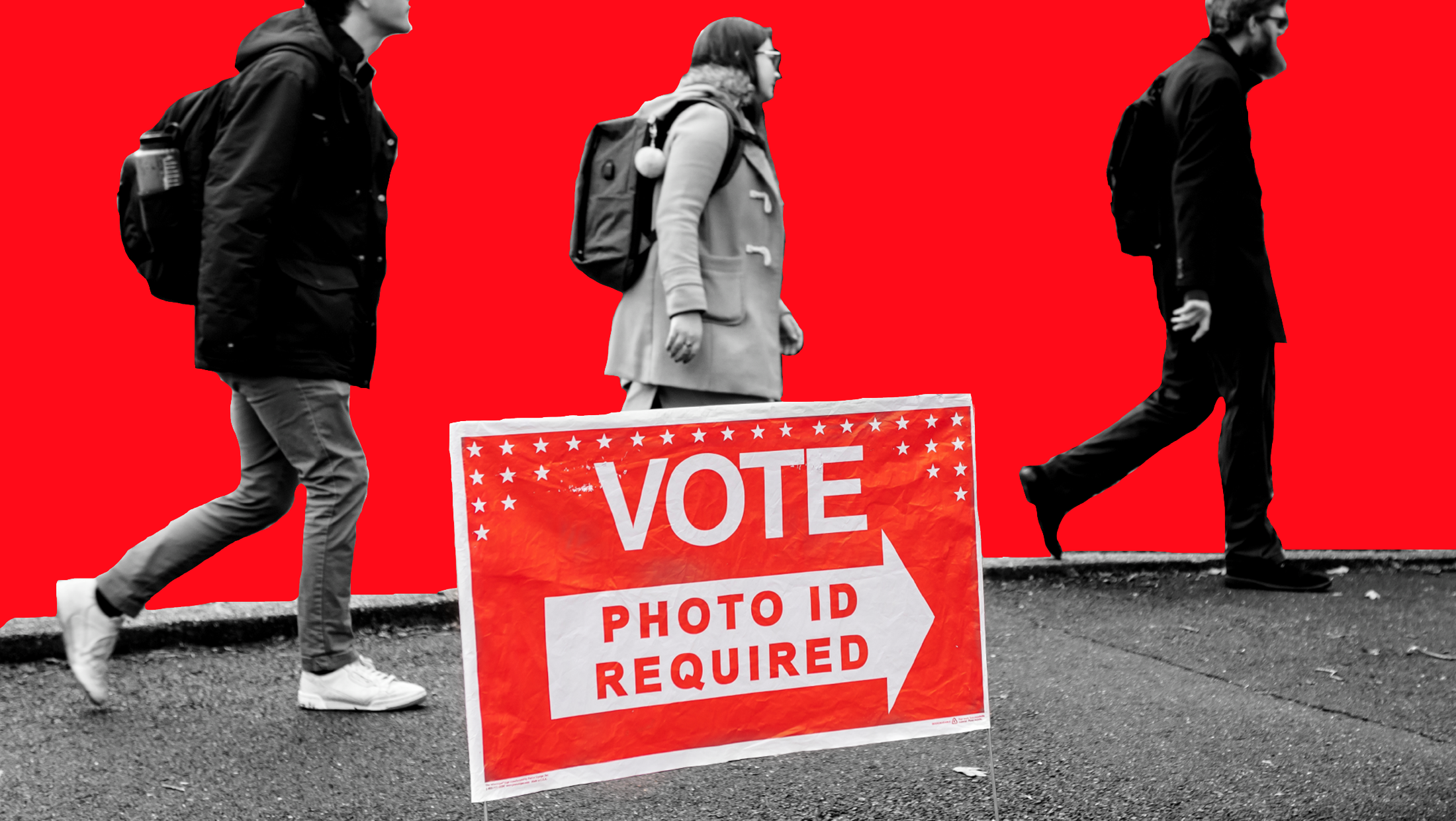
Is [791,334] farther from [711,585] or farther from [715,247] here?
[711,585]

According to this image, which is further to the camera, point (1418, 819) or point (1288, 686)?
point (1288, 686)

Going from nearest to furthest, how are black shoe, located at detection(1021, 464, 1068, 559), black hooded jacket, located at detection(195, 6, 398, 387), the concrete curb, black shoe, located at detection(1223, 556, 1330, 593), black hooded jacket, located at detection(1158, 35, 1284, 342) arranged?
black hooded jacket, located at detection(195, 6, 398, 387) < the concrete curb < black hooded jacket, located at detection(1158, 35, 1284, 342) < black shoe, located at detection(1223, 556, 1330, 593) < black shoe, located at detection(1021, 464, 1068, 559)

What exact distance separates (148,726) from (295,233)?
169 cm

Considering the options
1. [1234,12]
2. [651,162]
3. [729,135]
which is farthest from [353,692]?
[1234,12]

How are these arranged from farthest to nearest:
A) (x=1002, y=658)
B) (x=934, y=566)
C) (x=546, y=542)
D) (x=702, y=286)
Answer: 1. (x=1002, y=658)
2. (x=702, y=286)
3. (x=934, y=566)
4. (x=546, y=542)

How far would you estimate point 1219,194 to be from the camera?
22.5ft

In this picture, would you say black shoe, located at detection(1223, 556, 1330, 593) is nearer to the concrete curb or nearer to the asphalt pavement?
the concrete curb

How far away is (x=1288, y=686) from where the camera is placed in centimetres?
557

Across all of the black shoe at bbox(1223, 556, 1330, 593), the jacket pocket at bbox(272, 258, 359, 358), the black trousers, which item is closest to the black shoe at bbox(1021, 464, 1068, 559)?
the black trousers

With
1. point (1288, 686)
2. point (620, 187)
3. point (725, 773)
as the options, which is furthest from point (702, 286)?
point (1288, 686)

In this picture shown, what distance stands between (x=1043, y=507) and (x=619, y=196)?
3.15 metres

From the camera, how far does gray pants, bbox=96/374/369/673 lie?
4.80 meters

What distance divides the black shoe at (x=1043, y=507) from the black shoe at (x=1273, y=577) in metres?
0.85

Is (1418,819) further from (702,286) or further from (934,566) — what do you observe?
(702,286)
